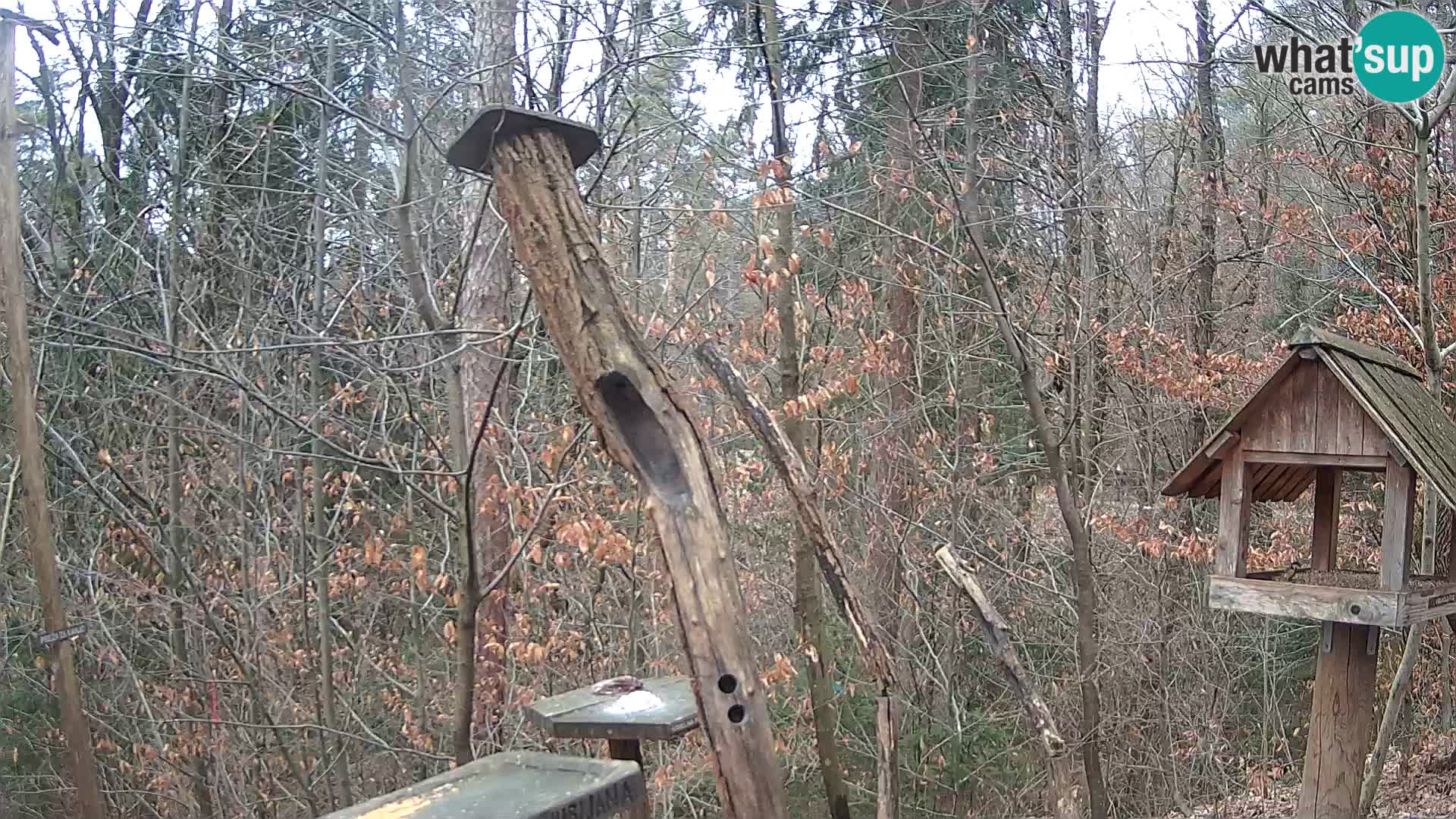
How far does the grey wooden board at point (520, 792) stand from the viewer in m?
2.35

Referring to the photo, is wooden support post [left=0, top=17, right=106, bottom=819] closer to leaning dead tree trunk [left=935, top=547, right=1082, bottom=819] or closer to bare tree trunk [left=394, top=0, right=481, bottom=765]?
bare tree trunk [left=394, top=0, right=481, bottom=765]

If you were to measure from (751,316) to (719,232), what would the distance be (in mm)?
596

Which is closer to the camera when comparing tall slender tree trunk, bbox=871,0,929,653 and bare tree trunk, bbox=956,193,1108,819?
bare tree trunk, bbox=956,193,1108,819

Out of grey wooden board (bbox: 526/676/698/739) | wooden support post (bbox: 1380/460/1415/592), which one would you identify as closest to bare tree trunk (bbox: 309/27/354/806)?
grey wooden board (bbox: 526/676/698/739)

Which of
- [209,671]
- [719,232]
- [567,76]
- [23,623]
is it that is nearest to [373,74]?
[567,76]

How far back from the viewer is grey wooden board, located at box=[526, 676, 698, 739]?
331cm

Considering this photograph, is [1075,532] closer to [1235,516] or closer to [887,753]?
[1235,516]

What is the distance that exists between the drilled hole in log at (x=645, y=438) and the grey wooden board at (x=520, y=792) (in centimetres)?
79

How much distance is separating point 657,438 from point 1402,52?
16.3 feet

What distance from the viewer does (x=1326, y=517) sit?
420 centimetres

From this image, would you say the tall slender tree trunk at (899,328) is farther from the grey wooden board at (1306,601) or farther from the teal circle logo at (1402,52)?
the grey wooden board at (1306,601)

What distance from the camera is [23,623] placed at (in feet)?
22.4

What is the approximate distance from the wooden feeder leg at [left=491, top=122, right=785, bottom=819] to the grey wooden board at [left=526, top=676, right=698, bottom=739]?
240 millimetres

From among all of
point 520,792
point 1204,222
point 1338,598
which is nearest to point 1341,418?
point 1338,598
